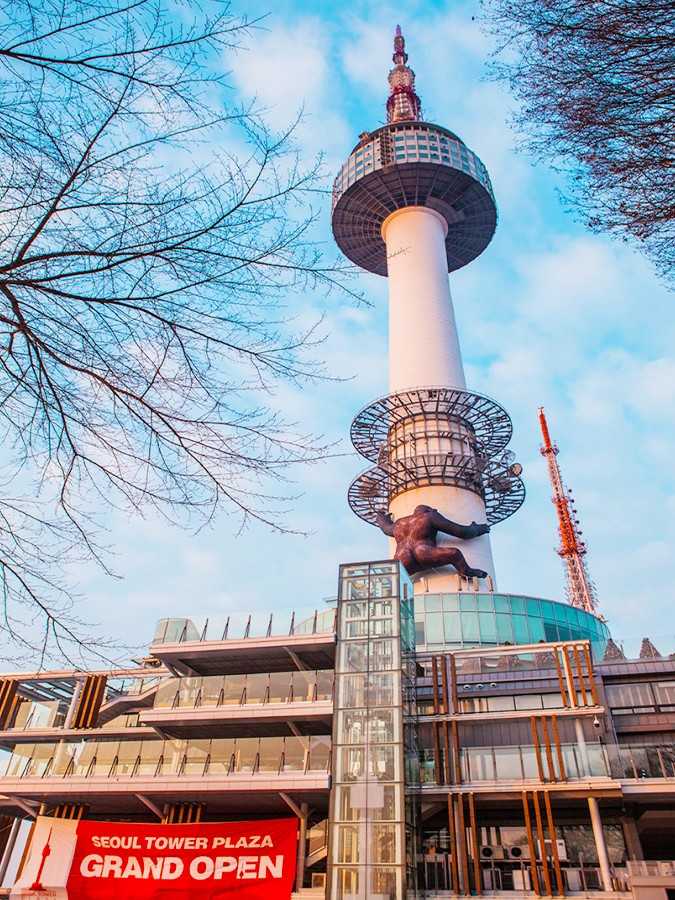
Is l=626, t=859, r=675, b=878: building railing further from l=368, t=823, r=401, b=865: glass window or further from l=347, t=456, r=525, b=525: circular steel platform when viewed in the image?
l=347, t=456, r=525, b=525: circular steel platform

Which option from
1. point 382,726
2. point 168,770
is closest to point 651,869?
point 382,726

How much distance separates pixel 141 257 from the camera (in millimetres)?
6688

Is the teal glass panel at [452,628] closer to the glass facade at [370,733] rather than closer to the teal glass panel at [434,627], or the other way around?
the teal glass panel at [434,627]

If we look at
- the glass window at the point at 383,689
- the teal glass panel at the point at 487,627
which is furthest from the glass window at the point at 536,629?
the glass window at the point at 383,689

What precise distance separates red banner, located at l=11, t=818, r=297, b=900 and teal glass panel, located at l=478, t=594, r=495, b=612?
47.2ft

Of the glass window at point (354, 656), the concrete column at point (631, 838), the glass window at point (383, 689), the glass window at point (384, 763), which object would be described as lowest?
the concrete column at point (631, 838)

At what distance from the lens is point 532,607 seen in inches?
1359

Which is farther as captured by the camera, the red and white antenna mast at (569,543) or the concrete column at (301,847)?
the red and white antenna mast at (569,543)

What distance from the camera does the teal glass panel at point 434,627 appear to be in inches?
1282

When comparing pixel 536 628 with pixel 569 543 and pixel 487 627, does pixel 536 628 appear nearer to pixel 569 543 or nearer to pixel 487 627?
pixel 487 627

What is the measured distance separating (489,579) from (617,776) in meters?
19.9

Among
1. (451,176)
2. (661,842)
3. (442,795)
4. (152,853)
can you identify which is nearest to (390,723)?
(442,795)

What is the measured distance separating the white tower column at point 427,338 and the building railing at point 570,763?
17822mm

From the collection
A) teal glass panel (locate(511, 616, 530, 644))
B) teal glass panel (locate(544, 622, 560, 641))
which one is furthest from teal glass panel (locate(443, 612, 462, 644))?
teal glass panel (locate(544, 622, 560, 641))
